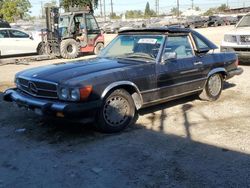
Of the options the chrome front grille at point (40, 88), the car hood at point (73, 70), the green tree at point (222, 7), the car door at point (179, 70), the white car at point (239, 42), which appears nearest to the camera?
the chrome front grille at point (40, 88)

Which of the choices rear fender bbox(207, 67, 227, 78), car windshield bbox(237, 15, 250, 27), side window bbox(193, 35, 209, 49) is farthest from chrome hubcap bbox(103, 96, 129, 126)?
car windshield bbox(237, 15, 250, 27)

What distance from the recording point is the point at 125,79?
20.5 ft

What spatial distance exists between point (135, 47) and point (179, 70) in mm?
898

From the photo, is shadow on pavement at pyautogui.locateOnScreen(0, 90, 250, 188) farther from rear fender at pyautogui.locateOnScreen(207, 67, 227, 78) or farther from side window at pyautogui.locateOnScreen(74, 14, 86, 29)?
side window at pyautogui.locateOnScreen(74, 14, 86, 29)

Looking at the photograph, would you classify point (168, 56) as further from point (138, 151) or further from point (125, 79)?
point (138, 151)

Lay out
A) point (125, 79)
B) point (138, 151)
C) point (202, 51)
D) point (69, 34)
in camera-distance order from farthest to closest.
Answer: point (69, 34), point (202, 51), point (125, 79), point (138, 151)

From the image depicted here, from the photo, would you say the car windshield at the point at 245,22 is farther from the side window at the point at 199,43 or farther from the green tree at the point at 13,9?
the green tree at the point at 13,9

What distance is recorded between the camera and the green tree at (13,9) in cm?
5428

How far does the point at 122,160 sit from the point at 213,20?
49344mm

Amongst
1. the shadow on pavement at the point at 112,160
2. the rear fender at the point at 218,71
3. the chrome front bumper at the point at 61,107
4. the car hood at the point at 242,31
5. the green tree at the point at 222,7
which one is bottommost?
the shadow on pavement at the point at 112,160

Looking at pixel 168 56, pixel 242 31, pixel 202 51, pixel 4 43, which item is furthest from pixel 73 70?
pixel 4 43

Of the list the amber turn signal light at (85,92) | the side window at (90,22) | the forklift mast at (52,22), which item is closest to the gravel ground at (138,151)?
the amber turn signal light at (85,92)

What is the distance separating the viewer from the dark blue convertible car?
5.80 metres

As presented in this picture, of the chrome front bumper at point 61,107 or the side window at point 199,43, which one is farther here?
the side window at point 199,43
